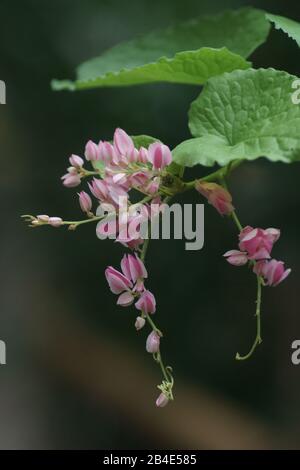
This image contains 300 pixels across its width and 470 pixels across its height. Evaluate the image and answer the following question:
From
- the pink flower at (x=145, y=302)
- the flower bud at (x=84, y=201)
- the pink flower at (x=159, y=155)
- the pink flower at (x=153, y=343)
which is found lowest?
the pink flower at (x=153, y=343)

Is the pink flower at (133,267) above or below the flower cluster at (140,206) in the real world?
below

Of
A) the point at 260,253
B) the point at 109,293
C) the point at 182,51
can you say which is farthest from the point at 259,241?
the point at 109,293

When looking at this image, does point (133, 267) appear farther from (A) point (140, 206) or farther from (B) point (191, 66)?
(B) point (191, 66)

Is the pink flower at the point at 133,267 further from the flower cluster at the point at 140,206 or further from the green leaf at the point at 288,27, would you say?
the green leaf at the point at 288,27

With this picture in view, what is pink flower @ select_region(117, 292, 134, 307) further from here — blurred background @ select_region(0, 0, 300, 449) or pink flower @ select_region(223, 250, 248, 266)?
blurred background @ select_region(0, 0, 300, 449)

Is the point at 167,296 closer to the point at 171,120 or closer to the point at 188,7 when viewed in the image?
the point at 171,120

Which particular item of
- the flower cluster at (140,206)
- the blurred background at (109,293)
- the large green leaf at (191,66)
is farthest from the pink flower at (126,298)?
the blurred background at (109,293)

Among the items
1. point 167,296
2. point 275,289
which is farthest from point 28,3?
point 275,289
